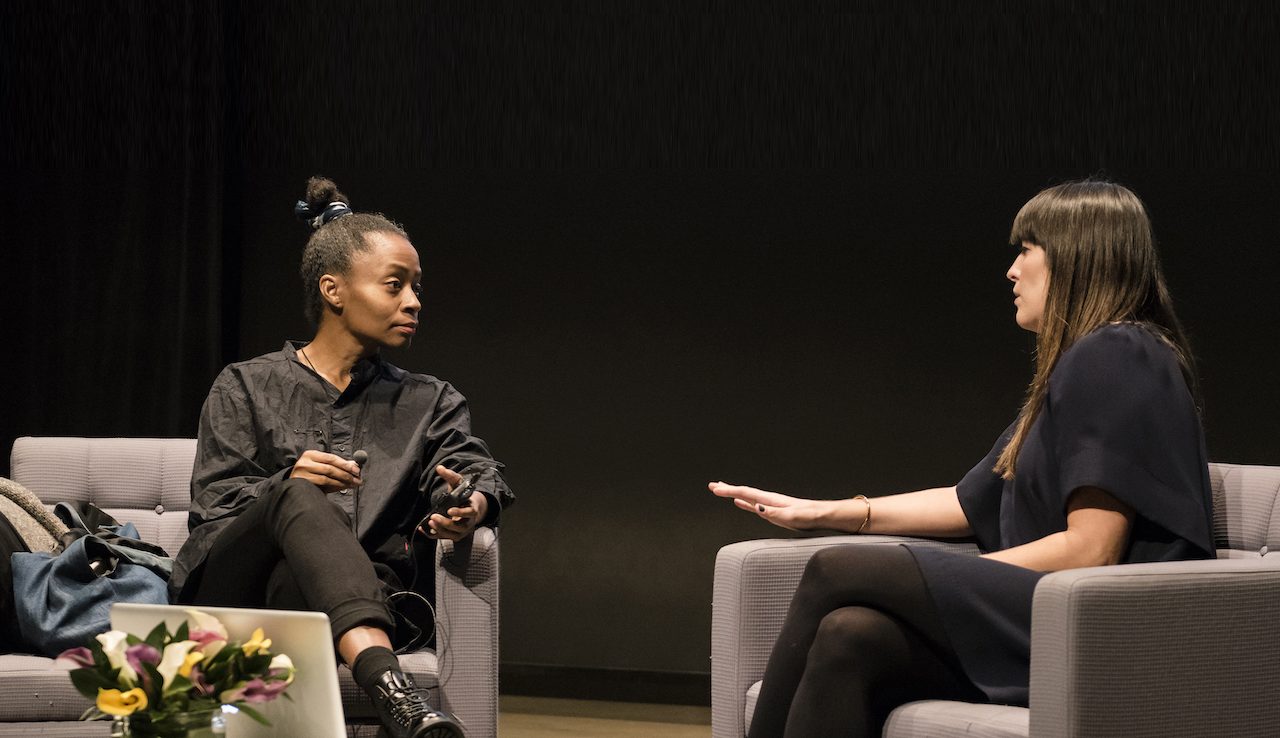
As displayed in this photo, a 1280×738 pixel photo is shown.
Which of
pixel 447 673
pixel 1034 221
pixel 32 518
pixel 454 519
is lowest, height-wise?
pixel 447 673

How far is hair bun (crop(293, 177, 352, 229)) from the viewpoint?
9.53 feet

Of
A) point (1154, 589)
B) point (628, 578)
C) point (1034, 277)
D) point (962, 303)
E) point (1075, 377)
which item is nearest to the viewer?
point (1154, 589)

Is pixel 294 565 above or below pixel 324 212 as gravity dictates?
below

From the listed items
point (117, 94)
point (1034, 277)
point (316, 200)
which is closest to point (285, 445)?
point (316, 200)

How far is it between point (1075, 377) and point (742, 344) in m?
1.95

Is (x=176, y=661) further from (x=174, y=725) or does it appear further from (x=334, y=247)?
(x=334, y=247)

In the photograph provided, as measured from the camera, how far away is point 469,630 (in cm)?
230

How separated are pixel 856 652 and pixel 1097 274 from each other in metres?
0.73

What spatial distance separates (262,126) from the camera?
4.28 meters

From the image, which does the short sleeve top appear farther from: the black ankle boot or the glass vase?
the glass vase

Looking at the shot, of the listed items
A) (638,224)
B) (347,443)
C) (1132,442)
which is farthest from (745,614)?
(638,224)

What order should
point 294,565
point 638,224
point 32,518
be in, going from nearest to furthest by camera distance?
point 294,565 → point 32,518 → point 638,224

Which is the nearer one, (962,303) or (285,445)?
(285,445)

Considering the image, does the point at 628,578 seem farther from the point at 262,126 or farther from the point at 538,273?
the point at 262,126
